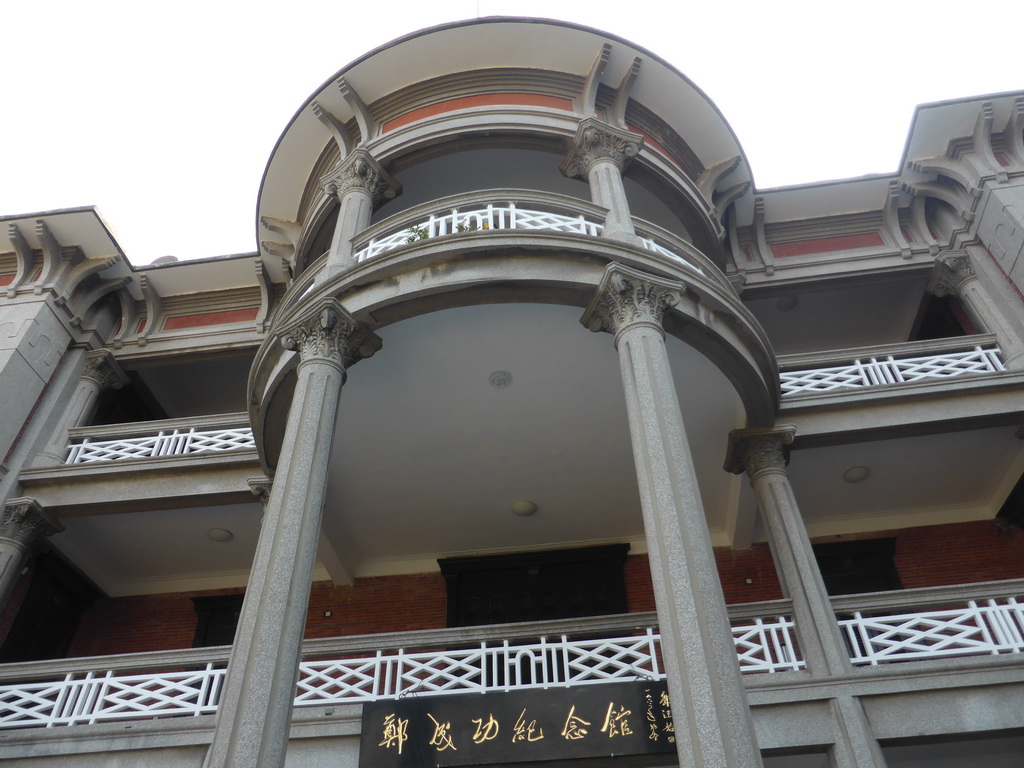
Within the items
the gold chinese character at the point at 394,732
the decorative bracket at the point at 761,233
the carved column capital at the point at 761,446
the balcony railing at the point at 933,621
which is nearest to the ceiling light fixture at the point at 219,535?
the gold chinese character at the point at 394,732

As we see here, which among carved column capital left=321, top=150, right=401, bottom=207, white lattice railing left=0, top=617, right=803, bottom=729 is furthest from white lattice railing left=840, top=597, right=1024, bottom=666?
carved column capital left=321, top=150, right=401, bottom=207

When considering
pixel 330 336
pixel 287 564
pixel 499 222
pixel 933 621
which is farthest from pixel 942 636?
pixel 330 336

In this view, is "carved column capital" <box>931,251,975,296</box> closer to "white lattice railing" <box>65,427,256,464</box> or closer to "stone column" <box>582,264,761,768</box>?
"stone column" <box>582,264,761,768</box>

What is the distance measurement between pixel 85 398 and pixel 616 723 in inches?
424

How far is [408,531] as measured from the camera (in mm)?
12531

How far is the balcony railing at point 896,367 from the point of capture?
11.4 m

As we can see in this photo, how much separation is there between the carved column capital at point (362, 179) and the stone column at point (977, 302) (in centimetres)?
922

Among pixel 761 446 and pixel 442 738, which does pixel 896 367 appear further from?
pixel 442 738

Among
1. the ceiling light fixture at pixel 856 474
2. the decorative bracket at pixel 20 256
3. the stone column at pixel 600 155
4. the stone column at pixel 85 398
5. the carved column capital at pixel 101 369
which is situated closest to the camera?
the stone column at pixel 600 155

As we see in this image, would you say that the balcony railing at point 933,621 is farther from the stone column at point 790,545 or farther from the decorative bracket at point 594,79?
the decorative bracket at point 594,79

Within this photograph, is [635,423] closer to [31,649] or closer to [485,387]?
[485,387]

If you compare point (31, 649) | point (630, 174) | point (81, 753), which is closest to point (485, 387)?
point (630, 174)

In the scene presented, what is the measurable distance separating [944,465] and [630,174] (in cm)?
638

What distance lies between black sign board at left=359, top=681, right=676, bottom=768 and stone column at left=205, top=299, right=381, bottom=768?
2.30 m
